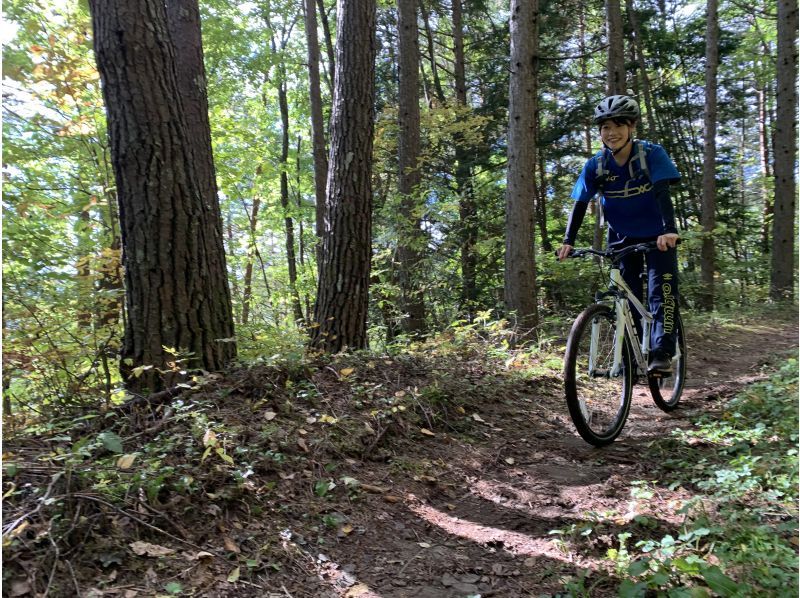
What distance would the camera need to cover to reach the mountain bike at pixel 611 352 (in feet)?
11.4

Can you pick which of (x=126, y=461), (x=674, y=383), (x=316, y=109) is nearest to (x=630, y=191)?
(x=674, y=383)

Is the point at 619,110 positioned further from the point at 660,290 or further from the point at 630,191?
the point at 660,290

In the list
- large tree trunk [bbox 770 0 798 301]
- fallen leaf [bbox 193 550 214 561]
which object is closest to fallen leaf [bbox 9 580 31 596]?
fallen leaf [bbox 193 550 214 561]

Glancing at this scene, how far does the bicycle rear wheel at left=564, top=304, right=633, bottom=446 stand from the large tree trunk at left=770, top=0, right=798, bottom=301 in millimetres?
11185

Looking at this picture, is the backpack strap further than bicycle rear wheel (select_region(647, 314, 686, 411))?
No

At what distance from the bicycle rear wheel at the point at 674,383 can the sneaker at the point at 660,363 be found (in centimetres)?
24

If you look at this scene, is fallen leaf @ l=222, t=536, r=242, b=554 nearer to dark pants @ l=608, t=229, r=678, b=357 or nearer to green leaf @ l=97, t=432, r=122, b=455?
green leaf @ l=97, t=432, r=122, b=455

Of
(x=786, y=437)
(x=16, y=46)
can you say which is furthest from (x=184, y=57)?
(x=786, y=437)

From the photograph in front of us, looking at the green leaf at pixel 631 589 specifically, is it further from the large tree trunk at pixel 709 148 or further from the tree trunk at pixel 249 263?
the large tree trunk at pixel 709 148

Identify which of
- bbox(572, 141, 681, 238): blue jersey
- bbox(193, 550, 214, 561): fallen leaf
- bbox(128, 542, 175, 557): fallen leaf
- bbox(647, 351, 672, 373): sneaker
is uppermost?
bbox(572, 141, 681, 238): blue jersey

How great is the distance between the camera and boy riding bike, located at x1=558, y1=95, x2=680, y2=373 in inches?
146

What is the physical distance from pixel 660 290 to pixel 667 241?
0.51 metres

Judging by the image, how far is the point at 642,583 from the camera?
71.6 inches

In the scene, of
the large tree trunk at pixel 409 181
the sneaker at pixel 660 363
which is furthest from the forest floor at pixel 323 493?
the large tree trunk at pixel 409 181
